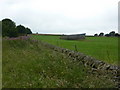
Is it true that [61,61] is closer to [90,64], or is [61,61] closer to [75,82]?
[90,64]

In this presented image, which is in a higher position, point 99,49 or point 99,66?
point 99,49

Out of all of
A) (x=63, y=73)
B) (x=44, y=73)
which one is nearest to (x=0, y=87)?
(x=44, y=73)

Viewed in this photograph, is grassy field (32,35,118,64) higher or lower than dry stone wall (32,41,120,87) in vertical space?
higher

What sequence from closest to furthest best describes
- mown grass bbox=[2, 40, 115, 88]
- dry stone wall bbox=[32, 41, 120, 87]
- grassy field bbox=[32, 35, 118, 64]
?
mown grass bbox=[2, 40, 115, 88] < dry stone wall bbox=[32, 41, 120, 87] < grassy field bbox=[32, 35, 118, 64]

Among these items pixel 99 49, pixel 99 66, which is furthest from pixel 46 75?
pixel 99 49

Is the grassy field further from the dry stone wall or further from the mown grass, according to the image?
the mown grass

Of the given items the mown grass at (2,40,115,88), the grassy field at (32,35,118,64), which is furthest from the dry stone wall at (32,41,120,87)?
the grassy field at (32,35,118,64)

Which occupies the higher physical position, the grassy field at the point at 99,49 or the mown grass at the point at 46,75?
the grassy field at the point at 99,49

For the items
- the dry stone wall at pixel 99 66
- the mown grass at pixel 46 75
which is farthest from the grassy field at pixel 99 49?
the mown grass at pixel 46 75

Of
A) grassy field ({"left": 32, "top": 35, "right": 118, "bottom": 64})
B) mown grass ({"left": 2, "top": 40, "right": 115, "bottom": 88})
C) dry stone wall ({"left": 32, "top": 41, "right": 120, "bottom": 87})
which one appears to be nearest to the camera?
mown grass ({"left": 2, "top": 40, "right": 115, "bottom": 88})

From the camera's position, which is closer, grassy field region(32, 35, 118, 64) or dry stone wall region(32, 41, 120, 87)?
dry stone wall region(32, 41, 120, 87)

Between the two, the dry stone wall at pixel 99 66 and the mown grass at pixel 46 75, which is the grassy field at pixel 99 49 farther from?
the mown grass at pixel 46 75

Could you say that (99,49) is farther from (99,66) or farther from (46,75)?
(46,75)

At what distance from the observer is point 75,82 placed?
12977mm
